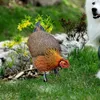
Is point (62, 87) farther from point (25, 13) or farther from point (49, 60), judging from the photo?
point (25, 13)

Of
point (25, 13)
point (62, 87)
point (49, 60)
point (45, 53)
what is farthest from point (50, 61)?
point (25, 13)

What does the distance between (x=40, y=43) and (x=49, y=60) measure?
0.48m

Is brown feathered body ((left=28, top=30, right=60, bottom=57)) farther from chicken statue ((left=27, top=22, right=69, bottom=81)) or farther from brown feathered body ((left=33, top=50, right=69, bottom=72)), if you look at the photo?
brown feathered body ((left=33, top=50, right=69, bottom=72))

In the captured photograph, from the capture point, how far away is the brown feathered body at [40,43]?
26.3 feet

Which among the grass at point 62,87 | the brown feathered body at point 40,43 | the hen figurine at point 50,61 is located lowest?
the grass at point 62,87

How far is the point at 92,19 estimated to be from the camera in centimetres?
791

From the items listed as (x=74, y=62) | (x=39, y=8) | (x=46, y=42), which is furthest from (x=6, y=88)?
(x=39, y=8)

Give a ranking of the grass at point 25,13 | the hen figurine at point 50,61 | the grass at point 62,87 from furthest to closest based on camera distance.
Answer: the grass at point 25,13 < the hen figurine at point 50,61 < the grass at point 62,87

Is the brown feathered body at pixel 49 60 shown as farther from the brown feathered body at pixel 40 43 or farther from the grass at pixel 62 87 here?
the grass at pixel 62 87

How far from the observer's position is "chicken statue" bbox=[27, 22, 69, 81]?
7.76m

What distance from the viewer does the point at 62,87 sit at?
7926 millimetres

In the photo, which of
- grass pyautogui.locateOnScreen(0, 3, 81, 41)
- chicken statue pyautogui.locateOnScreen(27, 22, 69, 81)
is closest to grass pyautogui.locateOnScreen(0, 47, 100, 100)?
chicken statue pyautogui.locateOnScreen(27, 22, 69, 81)

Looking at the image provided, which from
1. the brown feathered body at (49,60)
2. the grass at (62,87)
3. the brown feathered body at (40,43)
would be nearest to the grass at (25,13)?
the grass at (62,87)

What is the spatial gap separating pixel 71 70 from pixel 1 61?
1.46 metres
